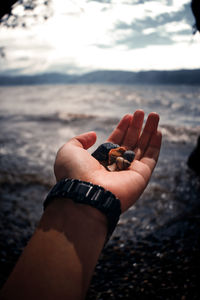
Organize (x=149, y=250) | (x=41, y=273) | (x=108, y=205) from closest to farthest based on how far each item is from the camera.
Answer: (x=41, y=273) → (x=108, y=205) → (x=149, y=250)

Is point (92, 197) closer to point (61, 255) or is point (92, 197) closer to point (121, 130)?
point (61, 255)

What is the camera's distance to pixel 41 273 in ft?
4.72

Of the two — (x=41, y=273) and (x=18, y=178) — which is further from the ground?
(x=41, y=273)

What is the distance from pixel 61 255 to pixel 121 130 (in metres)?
2.37

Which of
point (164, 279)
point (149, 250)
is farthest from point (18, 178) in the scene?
point (164, 279)

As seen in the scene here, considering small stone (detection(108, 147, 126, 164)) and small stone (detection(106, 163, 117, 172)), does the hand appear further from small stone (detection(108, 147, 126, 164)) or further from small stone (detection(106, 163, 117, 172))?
small stone (detection(108, 147, 126, 164))

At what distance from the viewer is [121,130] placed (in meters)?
3.52

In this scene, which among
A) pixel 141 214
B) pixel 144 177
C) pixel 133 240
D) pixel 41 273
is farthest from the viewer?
pixel 141 214

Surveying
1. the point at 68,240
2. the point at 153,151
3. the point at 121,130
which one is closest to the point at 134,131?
the point at 121,130

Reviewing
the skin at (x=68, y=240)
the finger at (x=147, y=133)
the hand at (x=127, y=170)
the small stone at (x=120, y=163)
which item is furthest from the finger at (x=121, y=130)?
the skin at (x=68, y=240)

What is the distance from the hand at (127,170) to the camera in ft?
7.54

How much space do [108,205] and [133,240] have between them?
9.42 feet

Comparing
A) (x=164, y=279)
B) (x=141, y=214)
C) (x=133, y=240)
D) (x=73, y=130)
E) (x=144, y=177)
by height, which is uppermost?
(x=144, y=177)

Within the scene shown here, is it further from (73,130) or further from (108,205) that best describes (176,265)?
(73,130)
